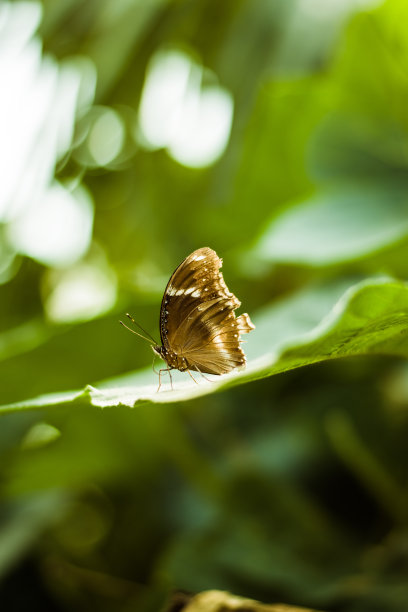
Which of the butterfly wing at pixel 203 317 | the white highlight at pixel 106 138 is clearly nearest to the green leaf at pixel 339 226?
the butterfly wing at pixel 203 317

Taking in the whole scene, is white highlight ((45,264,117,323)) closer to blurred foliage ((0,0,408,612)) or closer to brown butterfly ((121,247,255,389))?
blurred foliage ((0,0,408,612))

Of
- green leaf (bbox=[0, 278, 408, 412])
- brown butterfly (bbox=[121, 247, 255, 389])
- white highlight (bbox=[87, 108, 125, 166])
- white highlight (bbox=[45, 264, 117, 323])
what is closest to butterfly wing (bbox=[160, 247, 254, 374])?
brown butterfly (bbox=[121, 247, 255, 389])

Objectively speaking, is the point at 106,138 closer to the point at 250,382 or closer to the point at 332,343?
the point at 250,382

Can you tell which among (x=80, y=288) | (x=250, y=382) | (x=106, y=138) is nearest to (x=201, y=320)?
(x=250, y=382)

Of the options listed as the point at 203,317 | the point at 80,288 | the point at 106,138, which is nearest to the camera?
the point at 203,317

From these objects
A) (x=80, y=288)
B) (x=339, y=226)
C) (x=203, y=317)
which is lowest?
(x=203, y=317)

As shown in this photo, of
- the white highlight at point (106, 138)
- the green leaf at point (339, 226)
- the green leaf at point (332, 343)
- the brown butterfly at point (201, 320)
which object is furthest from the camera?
the white highlight at point (106, 138)

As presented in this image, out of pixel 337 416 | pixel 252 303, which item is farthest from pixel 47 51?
pixel 337 416

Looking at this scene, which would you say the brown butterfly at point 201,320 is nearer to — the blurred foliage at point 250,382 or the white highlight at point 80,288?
the blurred foliage at point 250,382
